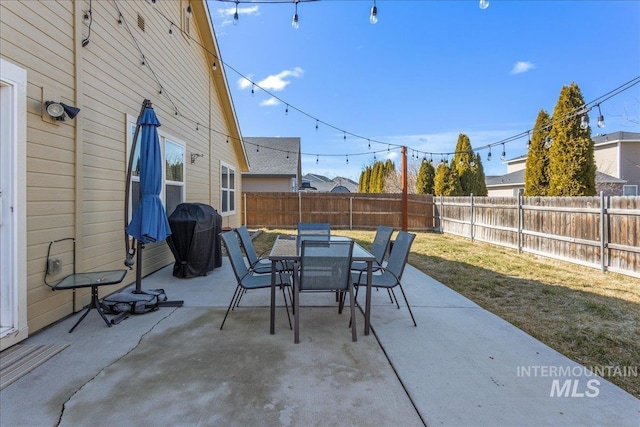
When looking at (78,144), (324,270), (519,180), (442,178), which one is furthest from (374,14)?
(519,180)

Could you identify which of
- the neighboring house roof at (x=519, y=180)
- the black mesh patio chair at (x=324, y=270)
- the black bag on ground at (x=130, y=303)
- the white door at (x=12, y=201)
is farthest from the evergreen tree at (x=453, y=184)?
the white door at (x=12, y=201)

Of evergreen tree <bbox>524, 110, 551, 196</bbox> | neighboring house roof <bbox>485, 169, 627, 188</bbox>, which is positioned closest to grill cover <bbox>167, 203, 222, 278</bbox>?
evergreen tree <bbox>524, 110, 551, 196</bbox>

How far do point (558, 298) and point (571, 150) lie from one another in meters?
5.98

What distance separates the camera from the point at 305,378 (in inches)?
89.6

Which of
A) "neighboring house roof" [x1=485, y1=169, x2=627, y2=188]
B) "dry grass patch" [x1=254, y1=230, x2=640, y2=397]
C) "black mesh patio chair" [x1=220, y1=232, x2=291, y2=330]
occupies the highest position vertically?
"neighboring house roof" [x1=485, y1=169, x2=627, y2=188]

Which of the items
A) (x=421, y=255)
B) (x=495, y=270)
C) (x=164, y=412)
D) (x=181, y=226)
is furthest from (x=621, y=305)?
(x=181, y=226)

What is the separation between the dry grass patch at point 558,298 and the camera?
9.70 ft

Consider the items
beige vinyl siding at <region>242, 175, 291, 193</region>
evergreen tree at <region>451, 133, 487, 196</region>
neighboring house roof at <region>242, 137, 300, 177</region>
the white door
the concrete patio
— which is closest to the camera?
the concrete patio

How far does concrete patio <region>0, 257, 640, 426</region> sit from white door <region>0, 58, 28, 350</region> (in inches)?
10.9

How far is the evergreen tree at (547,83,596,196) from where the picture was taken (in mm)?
8516

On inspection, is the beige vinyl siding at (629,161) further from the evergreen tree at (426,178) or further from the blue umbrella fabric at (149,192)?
the blue umbrella fabric at (149,192)

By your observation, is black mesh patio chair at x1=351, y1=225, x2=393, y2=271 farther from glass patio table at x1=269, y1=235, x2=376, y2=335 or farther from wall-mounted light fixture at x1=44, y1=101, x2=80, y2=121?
wall-mounted light fixture at x1=44, y1=101, x2=80, y2=121

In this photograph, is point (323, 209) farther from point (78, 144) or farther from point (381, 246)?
point (78, 144)

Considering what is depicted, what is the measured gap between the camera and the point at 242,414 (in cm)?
188
